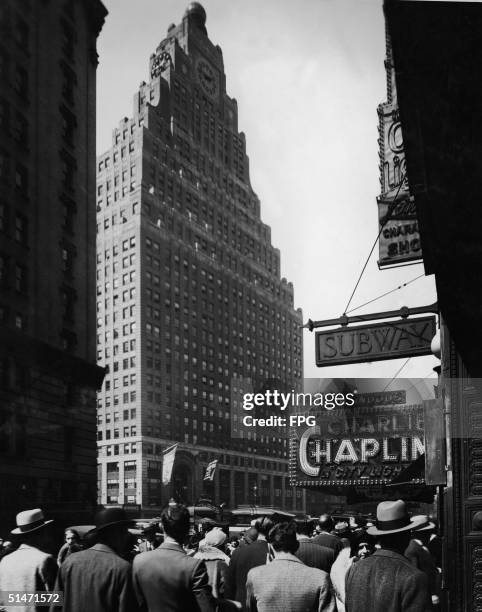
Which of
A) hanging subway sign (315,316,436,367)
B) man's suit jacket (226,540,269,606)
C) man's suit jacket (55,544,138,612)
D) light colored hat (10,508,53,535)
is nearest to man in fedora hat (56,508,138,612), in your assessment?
man's suit jacket (55,544,138,612)

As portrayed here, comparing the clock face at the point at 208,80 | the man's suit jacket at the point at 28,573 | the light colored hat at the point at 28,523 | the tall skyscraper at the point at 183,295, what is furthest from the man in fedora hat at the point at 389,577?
the clock face at the point at 208,80

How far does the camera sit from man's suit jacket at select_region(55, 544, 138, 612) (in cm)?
520

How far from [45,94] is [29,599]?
41845mm

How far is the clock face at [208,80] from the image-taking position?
11419 centimetres

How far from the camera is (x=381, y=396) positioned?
82.7ft

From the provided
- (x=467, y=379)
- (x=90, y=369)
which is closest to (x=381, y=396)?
(x=467, y=379)

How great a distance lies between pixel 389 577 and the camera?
454 centimetres

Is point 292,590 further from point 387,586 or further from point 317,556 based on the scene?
point 317,556

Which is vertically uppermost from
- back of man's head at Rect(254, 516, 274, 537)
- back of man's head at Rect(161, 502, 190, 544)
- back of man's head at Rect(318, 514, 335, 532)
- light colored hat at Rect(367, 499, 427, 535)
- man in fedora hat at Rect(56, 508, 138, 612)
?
light colored hat at Rect(367, 499, 427, 535)

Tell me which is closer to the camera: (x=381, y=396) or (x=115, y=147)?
(x=381, y=396)

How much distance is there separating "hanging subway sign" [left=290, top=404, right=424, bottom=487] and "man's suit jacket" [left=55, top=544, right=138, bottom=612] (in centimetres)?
2047

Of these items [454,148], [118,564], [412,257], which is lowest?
[118,564]

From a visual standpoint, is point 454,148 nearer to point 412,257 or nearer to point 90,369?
point 412,257

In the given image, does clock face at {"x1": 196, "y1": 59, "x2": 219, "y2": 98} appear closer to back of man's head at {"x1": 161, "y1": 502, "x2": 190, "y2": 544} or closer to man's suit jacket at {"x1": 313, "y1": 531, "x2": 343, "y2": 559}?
man's suit jacket at {"x1": 313, "y1": 531, "x2": 343, "y2": 559}
